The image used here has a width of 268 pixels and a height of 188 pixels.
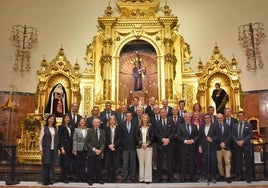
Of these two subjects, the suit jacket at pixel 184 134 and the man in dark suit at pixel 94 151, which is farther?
the suit jacket at pixel 184 134

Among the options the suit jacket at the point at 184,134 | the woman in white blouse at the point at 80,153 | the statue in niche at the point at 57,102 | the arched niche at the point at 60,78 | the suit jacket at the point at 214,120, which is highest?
the arched niche at the point at 60,78

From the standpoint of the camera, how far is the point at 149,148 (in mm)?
6410

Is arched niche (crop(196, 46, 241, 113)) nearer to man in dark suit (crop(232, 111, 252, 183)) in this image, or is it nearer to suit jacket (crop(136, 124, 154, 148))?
man in dark suit (crop(232, 111, 252, 183))

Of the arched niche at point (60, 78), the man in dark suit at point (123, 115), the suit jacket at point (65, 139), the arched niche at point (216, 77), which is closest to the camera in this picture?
the suit jacket at point (65, 139)

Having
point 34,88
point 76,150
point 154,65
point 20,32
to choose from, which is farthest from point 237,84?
point 20,32

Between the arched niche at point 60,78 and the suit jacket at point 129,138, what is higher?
the arched niche at point 60,78

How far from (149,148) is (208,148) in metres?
1.18

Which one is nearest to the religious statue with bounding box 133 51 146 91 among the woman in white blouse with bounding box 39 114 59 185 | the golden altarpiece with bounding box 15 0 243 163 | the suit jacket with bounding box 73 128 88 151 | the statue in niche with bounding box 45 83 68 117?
the golden altarpiece with bounding box 15 0 243 163

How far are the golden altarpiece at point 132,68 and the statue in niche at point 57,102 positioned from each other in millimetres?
161

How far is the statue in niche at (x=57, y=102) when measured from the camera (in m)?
10.3

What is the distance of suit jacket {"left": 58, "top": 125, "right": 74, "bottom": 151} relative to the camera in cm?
650

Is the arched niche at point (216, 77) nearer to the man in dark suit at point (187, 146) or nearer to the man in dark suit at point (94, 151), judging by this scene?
the man in dark suit at point (187, 146)

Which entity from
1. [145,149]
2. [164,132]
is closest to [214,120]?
[164,132]

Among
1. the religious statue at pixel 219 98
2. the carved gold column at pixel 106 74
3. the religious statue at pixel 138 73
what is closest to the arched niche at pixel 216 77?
the religious statue at pixel 219 98
